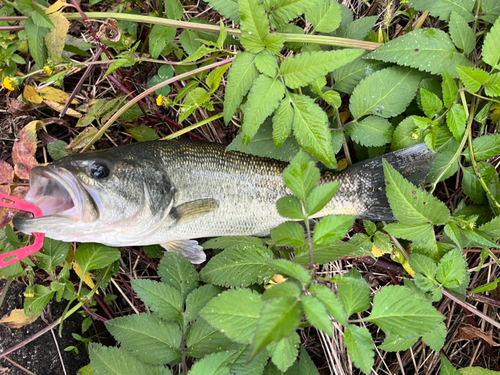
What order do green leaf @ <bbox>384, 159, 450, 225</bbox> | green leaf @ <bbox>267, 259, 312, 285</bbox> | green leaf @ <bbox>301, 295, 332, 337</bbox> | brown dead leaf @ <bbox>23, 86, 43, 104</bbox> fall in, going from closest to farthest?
1. green leaf @ <bbox>301, 295, 332, 337</bbox>
2. green leaf @ <bbox>267, 259, 312, 285</bbox>
3. green leaf @ <bbox>384, 159, 450, 225</bbox>
4. brown dead leaf @ <bbox>23, 86, 43, 104</bbox>

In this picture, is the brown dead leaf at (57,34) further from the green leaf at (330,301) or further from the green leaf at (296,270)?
the green leaf at (330,301)

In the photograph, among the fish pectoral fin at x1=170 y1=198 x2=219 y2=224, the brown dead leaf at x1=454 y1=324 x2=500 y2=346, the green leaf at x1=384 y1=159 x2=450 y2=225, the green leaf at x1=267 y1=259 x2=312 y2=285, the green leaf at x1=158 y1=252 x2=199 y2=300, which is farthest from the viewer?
the brown dead leaf at x1=454 y1=324 x2=500 y2=346

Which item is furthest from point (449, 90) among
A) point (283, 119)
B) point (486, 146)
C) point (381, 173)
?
point (283, 119)

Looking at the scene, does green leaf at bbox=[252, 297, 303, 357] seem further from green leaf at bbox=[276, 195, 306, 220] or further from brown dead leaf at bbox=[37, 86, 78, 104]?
brown dead leaf at bbox=[37, 86, 78, 104]

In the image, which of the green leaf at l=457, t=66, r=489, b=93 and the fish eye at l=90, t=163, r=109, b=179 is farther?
the fish eye at l=90, t=163, r=109, b=179

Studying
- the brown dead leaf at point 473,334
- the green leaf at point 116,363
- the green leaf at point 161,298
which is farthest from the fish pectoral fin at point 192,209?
the brown dead leaf at point 473,334

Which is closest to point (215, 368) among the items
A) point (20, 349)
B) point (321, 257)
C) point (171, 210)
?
point (321, 257)

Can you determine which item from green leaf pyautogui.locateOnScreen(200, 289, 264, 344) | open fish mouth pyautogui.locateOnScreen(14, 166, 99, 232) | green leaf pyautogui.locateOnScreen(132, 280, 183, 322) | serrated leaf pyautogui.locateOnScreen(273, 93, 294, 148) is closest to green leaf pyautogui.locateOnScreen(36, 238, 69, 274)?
open fish mouth pyautogui.locateOnScreen(14, 166, 99, 232)
